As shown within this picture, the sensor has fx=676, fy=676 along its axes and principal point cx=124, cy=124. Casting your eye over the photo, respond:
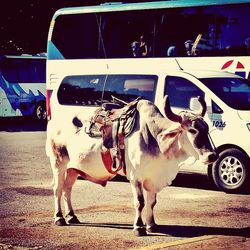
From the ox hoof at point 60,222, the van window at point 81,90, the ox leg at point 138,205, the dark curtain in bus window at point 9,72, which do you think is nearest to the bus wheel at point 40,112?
the dark curtain in bus window at point 9,72

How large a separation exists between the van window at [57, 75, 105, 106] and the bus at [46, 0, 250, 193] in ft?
0.07

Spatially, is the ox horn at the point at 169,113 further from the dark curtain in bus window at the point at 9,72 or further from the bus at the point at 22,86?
the dark curtain in bus window at the point at 9,72

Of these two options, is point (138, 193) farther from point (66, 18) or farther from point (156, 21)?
point (66, 18)

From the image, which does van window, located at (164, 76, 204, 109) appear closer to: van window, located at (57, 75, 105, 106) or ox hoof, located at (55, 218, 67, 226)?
van window, located at (57, 75, 105, 106)

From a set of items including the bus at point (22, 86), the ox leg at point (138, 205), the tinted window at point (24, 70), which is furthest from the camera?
the tinted window at point (24, 70)

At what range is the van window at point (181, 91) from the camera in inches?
487

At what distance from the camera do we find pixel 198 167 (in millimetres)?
12352

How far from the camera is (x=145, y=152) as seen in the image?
8.25m

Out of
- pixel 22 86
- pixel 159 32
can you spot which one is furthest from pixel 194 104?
pixel 22 86

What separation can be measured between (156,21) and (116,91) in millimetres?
3286

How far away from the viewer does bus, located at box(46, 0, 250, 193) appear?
39.8 feet

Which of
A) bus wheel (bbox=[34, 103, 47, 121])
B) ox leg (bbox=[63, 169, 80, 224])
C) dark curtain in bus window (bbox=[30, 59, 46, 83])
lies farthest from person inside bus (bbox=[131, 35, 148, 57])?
dark curtain in bus window (bbox=[30, 59, 46, 83])

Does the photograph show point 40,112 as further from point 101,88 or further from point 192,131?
point 192,131

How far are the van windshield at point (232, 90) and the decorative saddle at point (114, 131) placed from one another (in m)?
3.88
